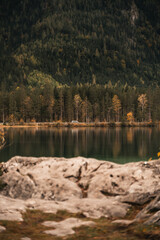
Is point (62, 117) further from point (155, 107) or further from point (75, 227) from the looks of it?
point (75, 227)

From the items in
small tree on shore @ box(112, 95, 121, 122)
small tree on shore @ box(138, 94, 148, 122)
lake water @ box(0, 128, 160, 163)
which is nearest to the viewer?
lake water @ box(0, 128, 160, 163)

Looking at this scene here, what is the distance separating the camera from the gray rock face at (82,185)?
15.9 metres

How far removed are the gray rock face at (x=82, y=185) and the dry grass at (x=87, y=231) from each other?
1.03 m

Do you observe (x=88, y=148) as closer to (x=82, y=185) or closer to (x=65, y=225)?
(x=82, y=185)

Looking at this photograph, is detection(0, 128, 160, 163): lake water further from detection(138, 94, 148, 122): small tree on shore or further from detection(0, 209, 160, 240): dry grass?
detection(138, 94, 148, 122): small tree on shore

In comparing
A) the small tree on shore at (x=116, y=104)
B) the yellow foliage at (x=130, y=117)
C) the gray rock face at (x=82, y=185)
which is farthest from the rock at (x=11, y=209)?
the yellow foliage at (x=130, y=117)

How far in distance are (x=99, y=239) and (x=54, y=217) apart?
3965 millimetres

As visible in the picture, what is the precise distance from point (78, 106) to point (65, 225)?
15499 centimetres

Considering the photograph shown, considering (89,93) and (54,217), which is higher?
(89,93)

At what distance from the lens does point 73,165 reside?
22.3 m

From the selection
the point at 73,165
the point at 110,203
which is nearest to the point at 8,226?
the point at 110,203

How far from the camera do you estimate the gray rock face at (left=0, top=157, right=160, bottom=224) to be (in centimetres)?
1586

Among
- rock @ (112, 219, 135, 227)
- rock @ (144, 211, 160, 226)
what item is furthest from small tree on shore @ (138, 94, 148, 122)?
rock @ (144, 211, 160, 226)

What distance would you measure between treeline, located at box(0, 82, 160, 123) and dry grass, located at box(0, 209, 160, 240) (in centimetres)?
14917
